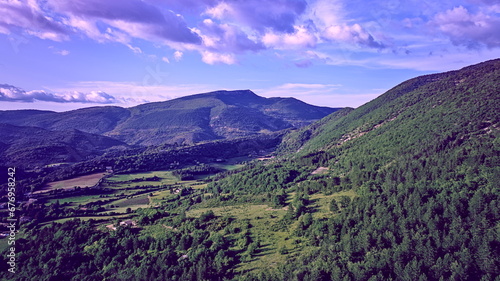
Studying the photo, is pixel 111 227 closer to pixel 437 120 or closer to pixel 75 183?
pixel 75 183

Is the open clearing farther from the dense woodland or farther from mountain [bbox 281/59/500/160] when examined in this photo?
mountain [bbox 281/59/500/160]

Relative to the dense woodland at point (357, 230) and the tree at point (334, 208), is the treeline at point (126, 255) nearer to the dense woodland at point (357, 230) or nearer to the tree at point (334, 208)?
the dense woodland at point (357, 230)

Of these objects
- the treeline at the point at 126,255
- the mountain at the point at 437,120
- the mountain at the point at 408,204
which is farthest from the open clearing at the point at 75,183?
the mountain at the point at 437,120

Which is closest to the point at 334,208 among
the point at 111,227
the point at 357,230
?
the point at 357,230

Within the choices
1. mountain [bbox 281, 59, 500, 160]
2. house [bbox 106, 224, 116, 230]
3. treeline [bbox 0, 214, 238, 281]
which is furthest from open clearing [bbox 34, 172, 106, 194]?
mountain [bbox 281, 59, 500, 160]

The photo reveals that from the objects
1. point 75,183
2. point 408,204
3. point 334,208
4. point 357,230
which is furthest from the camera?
point 75,183

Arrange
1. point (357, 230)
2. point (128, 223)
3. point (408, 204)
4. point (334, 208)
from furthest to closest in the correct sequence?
point (128, 223)
point (334, 208)
point (408, 204)
point (357, 230)

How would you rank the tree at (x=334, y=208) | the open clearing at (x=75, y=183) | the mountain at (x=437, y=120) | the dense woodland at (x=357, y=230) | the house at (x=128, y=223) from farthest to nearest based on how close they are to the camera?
the open clearing at (x=75, y=183) < the mountain at (x=437, y=120) < the house at (x=128, y=223) < the tree at (x=334, y=208) < the dense woodland at (x=357, y=230)

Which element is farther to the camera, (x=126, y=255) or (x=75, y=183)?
(x=75, y=183)

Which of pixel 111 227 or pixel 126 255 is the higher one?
pixel 111 227
